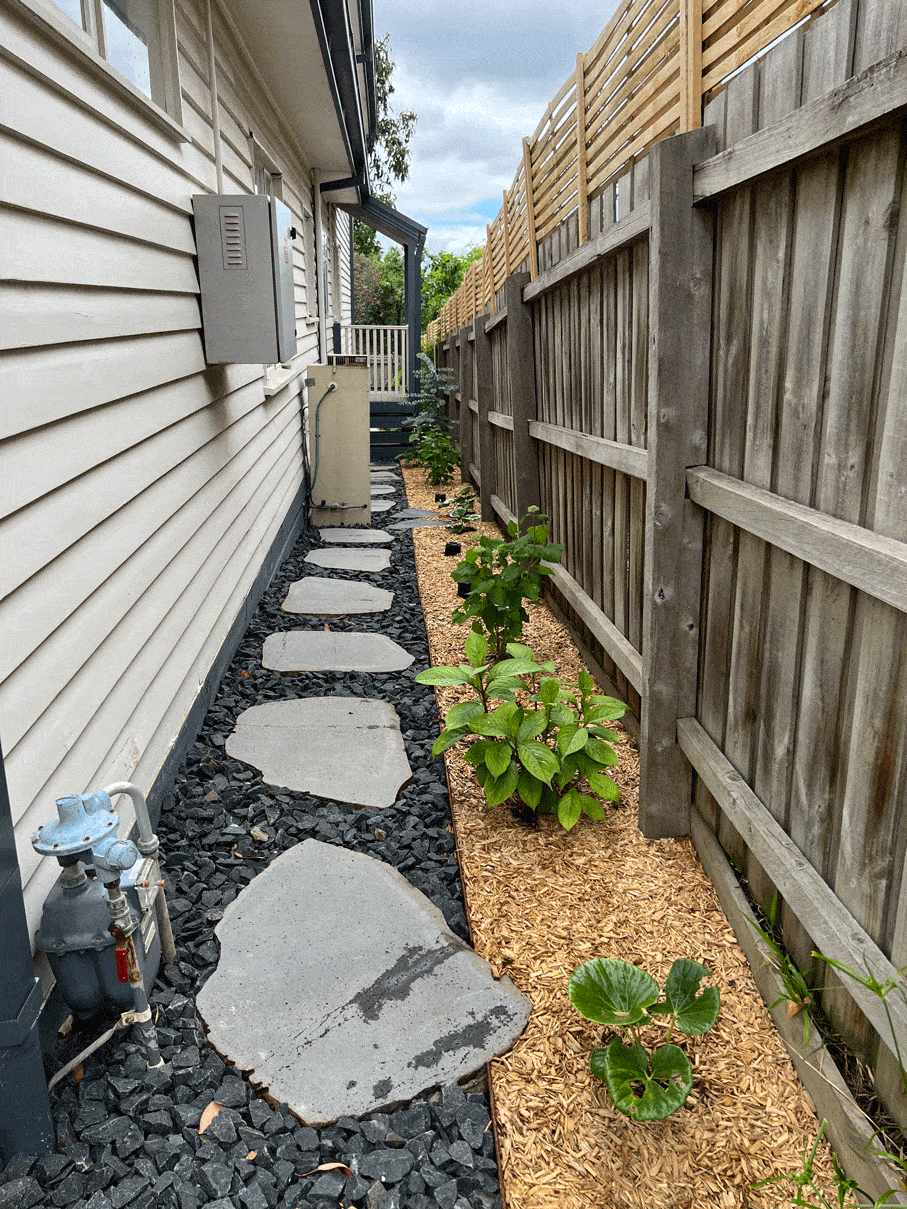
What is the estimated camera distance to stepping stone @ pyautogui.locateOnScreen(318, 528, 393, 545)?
676cm

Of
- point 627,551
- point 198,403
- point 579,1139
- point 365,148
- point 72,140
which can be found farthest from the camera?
point 365,148

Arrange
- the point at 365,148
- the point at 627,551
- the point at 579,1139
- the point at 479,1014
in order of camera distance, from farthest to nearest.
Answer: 1. the point at 365,148
2. the point at 627,551
3. the point at 479,1014
4. the point at 579,1139

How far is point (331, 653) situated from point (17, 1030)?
2725mm

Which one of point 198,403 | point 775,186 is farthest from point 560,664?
point 775,186

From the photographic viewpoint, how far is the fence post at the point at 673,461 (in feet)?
6.99

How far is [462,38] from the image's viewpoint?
110625 millimetres

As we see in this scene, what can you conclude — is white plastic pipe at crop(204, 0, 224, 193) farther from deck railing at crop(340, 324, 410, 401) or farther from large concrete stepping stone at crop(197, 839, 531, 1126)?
deck railing at crop(340, 324, 410, 401)

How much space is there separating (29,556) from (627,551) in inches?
81.3

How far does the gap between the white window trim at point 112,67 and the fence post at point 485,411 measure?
14.0 ft

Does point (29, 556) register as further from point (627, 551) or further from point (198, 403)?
point (627, 551)

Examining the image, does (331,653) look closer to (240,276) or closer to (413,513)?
(240,276)

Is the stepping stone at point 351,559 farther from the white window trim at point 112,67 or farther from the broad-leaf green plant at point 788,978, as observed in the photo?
the broad-leaf green plant at point 788,978

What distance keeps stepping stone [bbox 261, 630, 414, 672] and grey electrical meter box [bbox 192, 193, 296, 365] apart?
137 centimetres

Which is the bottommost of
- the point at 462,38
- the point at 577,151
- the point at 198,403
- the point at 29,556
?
the point at 29,556
